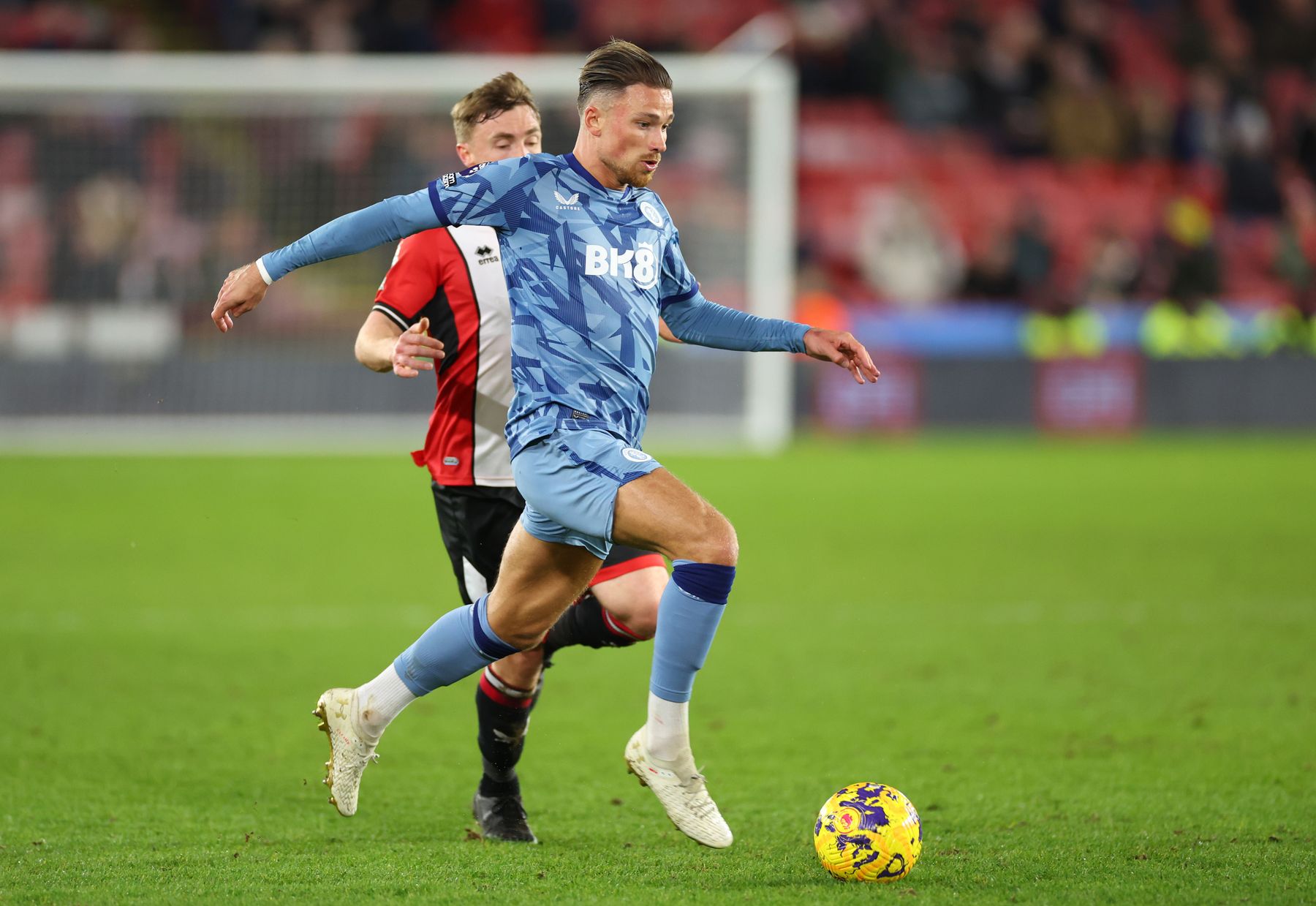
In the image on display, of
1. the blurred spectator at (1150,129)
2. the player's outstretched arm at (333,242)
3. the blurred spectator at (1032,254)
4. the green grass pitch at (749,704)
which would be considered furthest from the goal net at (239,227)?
the player's outstretched arm at (333,242)

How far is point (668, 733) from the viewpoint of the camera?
4.23 metres

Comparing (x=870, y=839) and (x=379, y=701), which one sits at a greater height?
(x=379, y=701)

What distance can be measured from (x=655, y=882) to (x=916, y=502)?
8695 millimetres

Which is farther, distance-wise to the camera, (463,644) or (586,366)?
(463,644)

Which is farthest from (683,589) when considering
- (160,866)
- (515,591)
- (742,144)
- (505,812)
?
(742,144)

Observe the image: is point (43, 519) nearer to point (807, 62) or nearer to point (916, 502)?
point (916, 502)

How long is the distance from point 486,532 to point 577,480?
85cm

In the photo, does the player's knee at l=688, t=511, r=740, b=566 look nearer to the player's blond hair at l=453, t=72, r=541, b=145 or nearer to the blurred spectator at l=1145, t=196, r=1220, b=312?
the player's blond hair at l=453, t=72, r=541, b=145

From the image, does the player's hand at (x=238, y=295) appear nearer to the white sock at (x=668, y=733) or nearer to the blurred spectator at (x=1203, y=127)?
the white sock at (x=668, y=733)

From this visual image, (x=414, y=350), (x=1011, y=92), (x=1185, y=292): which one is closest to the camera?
(x=414, y=350)

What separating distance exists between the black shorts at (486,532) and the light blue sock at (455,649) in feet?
1.48

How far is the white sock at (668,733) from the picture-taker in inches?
167

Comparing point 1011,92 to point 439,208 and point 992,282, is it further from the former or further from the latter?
point 439,208

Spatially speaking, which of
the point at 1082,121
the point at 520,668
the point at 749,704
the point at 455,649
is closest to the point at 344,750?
the point at 455,649
